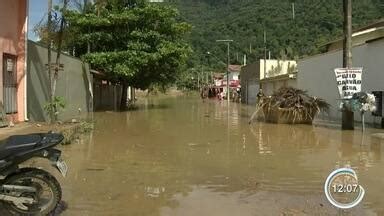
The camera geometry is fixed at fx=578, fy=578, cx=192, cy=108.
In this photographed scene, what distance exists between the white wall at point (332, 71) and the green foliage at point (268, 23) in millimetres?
15707

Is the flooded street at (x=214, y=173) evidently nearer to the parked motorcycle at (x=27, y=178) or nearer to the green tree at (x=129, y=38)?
the parked motorcycle at (x=27, y=178)

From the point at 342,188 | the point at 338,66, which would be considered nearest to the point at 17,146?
the point at 342,188

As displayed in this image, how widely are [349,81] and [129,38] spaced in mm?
18179

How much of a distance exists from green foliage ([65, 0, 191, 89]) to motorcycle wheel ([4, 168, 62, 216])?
88.4 feet

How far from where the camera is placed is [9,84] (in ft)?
59.9

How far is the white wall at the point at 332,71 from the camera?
23.7 meters

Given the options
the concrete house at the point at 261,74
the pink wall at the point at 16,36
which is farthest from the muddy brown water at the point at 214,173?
the concrete house at the point at 261,74

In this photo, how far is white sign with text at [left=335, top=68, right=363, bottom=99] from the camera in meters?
20.0

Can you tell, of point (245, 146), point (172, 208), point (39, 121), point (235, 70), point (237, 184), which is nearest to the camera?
point (172, 208)

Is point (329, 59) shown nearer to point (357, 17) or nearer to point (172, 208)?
point (172, 208)

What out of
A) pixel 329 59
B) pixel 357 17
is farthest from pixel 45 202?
pixel 357 17

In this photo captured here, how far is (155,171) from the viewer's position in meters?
11.1

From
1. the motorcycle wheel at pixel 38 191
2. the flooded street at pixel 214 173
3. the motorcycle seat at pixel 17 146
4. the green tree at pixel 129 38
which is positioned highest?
the green tree at pixel 129 38

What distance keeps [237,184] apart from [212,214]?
7.49 feet
